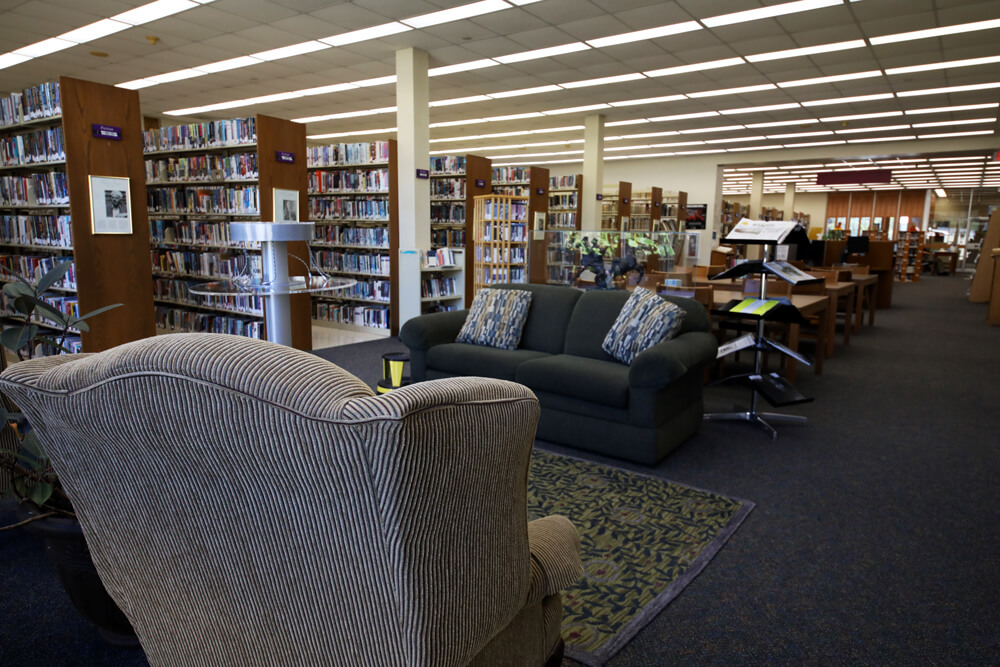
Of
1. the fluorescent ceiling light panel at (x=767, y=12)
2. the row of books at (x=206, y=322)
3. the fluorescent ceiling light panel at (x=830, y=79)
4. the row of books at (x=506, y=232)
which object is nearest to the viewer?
the fluorescent ceiling light panel at (x=767, y=12)

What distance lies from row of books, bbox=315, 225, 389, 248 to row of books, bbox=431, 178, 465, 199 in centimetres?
144

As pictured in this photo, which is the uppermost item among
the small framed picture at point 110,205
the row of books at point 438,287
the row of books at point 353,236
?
the small framed picture at point 110,205

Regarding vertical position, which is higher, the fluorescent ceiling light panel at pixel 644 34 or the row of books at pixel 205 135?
the fluorescent ceiling light panel at pixel 644 34

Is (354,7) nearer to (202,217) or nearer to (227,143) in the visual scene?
(227,143)

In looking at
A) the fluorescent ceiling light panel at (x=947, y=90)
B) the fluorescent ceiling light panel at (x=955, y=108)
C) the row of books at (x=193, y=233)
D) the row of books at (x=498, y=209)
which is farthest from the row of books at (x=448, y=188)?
the fluorescent ceiling light panel at (x=955, y=108)

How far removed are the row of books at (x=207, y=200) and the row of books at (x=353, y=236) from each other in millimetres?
1580

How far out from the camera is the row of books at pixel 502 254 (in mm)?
7594

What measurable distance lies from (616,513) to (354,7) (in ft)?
18.7

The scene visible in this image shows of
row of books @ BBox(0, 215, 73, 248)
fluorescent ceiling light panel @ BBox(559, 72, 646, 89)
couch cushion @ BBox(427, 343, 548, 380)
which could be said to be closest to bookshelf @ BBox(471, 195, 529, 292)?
fluorescent ceiling light panel @ BBox(559, 72, 646, 89)

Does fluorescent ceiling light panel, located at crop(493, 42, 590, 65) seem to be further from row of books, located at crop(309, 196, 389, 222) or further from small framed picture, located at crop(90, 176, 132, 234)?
small framed picture, located at crop(90, 176, 132, 234)

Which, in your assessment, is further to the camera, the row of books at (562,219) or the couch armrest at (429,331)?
the row of books at (562,219)

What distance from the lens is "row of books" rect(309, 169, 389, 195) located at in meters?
7.48

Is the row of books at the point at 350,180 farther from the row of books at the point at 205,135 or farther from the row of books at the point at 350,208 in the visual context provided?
the row of books at the point at 205,135

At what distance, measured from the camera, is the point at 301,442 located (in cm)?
74
